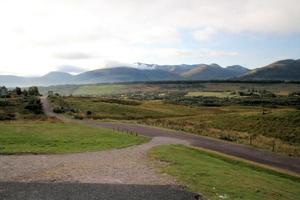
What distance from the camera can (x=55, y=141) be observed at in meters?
39.7

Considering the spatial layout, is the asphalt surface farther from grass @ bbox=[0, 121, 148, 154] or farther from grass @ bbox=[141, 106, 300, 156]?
grass @ bbox=[141, 106, 300, 156]

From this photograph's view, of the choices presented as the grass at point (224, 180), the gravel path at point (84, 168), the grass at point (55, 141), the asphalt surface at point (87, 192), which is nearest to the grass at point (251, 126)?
the grass at point (55, 141)

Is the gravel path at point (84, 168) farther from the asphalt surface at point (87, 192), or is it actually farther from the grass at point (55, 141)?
the grass at point (55, 141)

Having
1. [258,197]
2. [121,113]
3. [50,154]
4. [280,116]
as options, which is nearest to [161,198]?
[258,197]

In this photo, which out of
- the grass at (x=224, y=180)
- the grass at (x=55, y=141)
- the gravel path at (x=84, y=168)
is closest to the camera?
the grass at (x=224, y=180)

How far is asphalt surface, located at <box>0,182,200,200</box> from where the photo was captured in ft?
63.4

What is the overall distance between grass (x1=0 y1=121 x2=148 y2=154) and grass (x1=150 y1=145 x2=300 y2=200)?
7.30m

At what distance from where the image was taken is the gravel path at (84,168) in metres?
23.5

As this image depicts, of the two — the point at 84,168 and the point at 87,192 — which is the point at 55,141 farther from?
the point at 87,192

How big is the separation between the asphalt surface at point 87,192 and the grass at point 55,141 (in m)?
12.4

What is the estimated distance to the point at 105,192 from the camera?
20.4m

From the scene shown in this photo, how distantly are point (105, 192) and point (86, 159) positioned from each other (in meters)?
10.8

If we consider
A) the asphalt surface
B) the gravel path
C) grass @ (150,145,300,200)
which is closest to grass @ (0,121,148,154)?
the gravel path

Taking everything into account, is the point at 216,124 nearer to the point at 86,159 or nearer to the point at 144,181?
the point at 86,159
